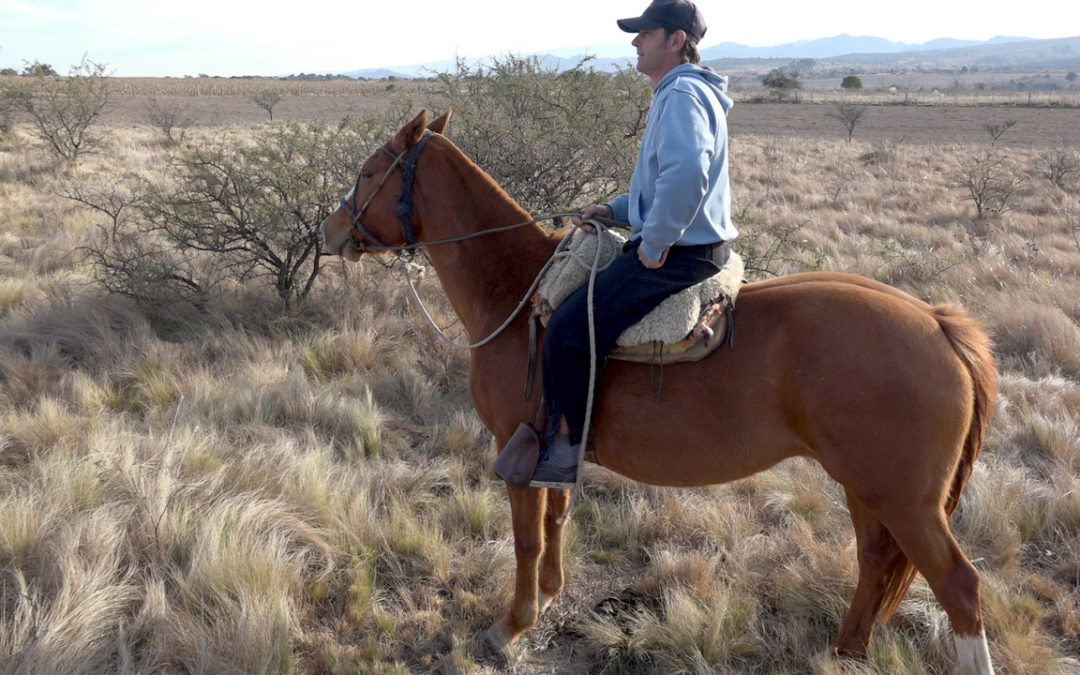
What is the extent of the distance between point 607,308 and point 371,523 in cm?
221

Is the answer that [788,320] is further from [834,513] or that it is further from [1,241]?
[1,241]

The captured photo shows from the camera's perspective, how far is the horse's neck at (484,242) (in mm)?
3543

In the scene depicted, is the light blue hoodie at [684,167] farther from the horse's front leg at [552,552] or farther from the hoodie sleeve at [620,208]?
the horse's front leg at [552,552]

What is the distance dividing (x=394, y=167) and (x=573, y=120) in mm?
5761

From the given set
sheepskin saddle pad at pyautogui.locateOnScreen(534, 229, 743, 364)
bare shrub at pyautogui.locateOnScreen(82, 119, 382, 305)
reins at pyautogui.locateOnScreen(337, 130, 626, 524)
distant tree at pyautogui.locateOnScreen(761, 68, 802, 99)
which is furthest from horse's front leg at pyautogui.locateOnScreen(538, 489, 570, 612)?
distant tree at pyautogui.locateOnScreen(761, 68, 802, 99)

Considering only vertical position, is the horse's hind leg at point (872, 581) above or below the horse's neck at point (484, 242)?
below

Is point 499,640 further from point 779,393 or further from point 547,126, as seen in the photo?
point 547,126

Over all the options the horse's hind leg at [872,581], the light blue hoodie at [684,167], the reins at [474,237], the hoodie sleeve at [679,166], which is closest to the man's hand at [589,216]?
the reins at [474,237]

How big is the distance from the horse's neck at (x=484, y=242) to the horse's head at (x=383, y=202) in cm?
14

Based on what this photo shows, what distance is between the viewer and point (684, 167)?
259 centimetres

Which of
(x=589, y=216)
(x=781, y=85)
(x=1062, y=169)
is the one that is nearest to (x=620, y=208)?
(x=589, y=216)

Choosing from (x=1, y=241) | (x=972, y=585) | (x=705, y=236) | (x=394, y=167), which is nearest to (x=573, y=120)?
(x=394, y=167)

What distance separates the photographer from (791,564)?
3.90 m

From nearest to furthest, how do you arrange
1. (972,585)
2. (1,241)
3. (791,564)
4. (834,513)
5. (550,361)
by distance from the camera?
(972,585) → (550,361) → (791,564) → (834,513) → (1,241)
